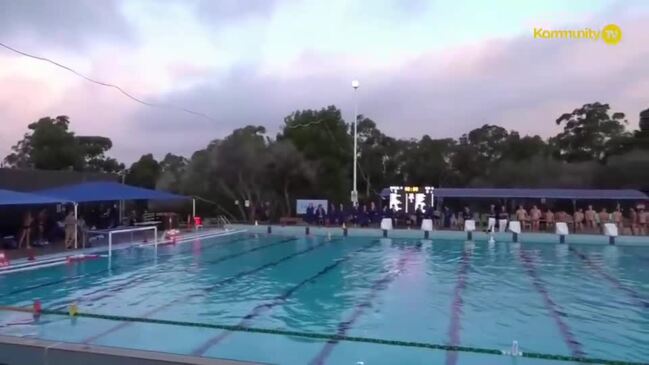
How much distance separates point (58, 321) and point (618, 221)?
19796 millimetres

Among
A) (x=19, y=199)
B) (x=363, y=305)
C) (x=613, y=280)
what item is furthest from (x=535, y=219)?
(x=19, y=199)

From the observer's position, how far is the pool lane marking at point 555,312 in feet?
19.5

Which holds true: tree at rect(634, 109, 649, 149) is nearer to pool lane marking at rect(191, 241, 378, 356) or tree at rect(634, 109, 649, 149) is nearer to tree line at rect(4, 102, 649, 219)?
tree line at rect(4, 102, 649, 219)

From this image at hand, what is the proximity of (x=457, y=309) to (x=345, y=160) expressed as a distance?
77.6 ft

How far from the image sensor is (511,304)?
8.18 meters

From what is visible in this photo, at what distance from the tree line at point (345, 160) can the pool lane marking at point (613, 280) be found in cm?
1504

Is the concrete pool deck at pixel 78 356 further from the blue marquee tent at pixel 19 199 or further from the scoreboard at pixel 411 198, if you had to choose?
the scoreboard at pixel 411 198

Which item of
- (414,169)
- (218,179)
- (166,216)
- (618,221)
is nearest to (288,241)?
(166,216)

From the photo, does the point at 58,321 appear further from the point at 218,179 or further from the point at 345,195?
the point at 345,195

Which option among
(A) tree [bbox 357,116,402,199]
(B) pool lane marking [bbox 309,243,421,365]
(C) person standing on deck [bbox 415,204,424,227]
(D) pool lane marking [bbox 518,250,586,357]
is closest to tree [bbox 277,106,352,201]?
(A) tree [bbox 357,116,402,199]

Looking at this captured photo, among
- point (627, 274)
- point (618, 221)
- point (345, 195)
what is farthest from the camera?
point (345, 195)

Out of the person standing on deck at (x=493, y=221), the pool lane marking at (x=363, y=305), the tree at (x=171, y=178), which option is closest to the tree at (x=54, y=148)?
the tree at (x=171, y=178)

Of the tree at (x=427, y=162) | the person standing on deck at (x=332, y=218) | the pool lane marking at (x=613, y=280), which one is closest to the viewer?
the pool lane marking at (x=613, y=280)

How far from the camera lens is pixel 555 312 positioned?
7668 mm
